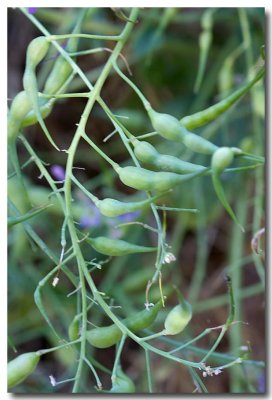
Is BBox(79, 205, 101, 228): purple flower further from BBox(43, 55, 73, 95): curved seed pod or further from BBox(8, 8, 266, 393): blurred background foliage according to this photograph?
BBox(43, 55, 73, 95): curved seed pod

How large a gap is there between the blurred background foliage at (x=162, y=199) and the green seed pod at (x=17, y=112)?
24 centimetres

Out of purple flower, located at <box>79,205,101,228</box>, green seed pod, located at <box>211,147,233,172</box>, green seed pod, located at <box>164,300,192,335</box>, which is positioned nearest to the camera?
green seed pod, located at <box>211,147,233,172</box>

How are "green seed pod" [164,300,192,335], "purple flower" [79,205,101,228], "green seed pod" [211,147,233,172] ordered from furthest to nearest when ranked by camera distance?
"purple flower" [79,205,101,228] < "green seed pod" [164,300,192,335] < "green seed pod" [211,147,233,172]

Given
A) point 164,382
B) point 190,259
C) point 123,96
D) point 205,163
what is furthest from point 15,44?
point 164,382

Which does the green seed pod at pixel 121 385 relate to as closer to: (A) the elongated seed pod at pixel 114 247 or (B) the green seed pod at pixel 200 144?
(A) the elongated seed pod at pixel 114 247

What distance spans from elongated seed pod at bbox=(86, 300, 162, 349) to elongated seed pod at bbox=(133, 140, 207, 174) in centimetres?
14

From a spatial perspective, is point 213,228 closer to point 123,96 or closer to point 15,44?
point 123,96

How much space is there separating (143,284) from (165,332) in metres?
0.44

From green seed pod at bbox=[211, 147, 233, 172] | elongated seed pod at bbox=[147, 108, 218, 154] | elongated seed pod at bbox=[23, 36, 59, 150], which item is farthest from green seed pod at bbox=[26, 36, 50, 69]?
green seed pod at bbox=[211, 147, 233, 172]

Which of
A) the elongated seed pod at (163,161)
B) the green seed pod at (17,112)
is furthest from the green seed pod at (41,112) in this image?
the elongated seed pod at (163,161)

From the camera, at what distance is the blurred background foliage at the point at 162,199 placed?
1.00 meters

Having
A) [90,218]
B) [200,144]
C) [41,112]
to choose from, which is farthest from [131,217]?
[200,144]

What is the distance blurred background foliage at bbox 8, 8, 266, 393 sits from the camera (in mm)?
997

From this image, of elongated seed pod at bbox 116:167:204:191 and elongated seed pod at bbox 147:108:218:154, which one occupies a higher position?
elongated seed pod at bbox 147:108:218:154
